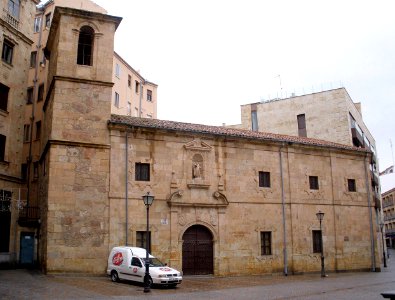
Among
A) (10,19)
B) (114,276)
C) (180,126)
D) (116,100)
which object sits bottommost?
(114,276)

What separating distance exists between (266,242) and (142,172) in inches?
345

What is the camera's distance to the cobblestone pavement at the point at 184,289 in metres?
15.8

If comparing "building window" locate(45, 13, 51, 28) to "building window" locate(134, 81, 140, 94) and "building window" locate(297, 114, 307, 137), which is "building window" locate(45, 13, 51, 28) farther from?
"building window" locate(297, 114, 307, 137)

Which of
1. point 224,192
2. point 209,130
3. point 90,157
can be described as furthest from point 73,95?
point 224,192

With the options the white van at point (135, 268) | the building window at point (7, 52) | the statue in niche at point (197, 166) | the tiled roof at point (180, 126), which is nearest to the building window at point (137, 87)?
the building window at point (7, 52)

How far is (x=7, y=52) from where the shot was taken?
98.3ft

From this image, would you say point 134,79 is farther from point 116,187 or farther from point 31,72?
point 116,187

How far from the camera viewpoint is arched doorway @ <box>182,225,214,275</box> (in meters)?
24.8

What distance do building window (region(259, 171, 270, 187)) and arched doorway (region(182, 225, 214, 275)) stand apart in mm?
4788

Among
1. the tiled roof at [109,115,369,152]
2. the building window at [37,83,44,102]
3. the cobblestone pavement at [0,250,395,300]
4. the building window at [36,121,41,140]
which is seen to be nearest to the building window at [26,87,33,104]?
the building window at [37,83,44,102]

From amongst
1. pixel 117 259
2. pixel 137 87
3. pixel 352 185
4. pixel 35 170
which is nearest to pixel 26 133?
pixel 35 170

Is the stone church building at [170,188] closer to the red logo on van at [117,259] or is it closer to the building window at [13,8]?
the red logo on van at [117,259]

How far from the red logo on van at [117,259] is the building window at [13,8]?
748 inches

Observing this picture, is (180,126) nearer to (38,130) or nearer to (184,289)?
(184,289)
